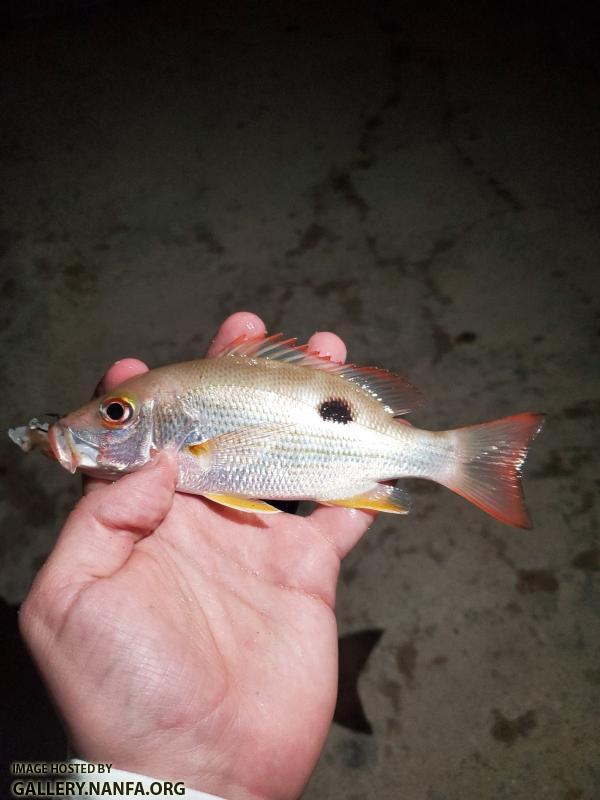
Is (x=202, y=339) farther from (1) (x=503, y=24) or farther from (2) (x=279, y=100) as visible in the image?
(1) (x=503, y=24)

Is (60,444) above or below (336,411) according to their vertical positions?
above

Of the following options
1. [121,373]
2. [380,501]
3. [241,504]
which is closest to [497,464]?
[380,501]

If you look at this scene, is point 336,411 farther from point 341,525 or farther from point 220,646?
point 220,646

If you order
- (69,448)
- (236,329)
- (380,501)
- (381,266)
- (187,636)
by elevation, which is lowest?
(381,266)

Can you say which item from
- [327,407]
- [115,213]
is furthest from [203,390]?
[115,213]

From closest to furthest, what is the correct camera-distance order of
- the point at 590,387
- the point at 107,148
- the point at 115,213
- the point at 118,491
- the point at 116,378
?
the point at 118,491 < the point at 116,378 < the point at 590,387 < the point at 115,213 < the point at 107,148

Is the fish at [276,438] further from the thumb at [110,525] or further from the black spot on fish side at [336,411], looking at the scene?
the thumb at [110,525]
